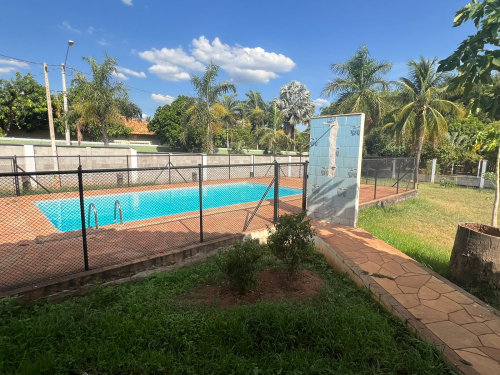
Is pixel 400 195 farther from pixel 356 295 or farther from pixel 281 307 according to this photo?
pixel 281 307

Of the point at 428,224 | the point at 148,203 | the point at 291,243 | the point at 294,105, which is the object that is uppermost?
the point at 294,105

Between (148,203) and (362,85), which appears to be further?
(362,85)

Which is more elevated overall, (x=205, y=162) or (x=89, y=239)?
(x=205, y=162)

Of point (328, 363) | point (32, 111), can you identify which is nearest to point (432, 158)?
point (328, 363)

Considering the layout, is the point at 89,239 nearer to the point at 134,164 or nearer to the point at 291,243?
the point at 291,243

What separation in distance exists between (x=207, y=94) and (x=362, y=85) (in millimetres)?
9926

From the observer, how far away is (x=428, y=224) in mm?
7613

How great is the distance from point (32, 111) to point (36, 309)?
23713 millimetres

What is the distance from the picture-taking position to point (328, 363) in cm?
233

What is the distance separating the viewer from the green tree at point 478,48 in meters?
2.53

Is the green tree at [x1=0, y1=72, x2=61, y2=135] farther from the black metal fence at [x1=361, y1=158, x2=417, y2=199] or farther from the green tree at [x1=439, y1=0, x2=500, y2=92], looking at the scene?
the green tree at [x1=439, y1=0, x2=500, y2=92]

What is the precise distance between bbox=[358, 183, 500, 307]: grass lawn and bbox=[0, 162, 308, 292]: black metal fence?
2256 mm

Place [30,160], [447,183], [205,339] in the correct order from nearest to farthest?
[205,339] → [30,160] → [447,183]

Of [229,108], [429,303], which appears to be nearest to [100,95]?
[429,303]
